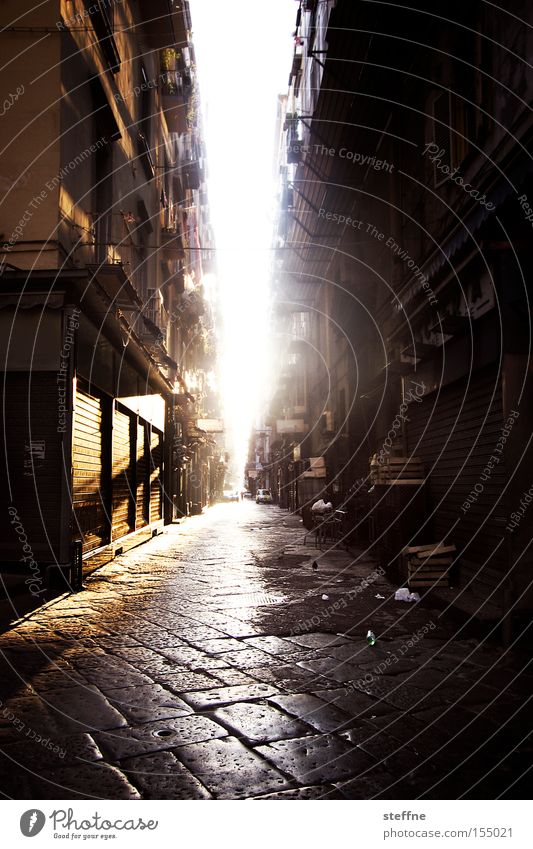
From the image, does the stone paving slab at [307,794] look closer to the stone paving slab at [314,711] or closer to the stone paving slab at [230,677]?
the stone paving slab at [314,711]

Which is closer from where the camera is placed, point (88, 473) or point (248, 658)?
point (248, 658)

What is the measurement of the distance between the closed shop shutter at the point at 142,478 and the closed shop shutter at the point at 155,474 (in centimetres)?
100

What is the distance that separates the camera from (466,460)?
8.58 m

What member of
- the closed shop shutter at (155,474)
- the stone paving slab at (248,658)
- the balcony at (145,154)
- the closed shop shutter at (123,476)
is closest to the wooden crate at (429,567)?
the stone paving slab at (248,658)

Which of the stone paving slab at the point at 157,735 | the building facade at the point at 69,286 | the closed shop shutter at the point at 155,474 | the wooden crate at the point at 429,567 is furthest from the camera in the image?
the closed shop shutter at the point at 155,474

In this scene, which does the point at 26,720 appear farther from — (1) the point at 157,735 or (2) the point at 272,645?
(2) the point at 272,645

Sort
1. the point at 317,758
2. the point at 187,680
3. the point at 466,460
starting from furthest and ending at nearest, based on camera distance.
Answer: the point at 466,460 < the point at 187,680 < the point at 317,758

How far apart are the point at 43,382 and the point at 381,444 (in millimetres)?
8284

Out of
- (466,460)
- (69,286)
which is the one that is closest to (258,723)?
(466,460)

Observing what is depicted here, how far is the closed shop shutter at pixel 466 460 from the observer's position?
7449 millimetres

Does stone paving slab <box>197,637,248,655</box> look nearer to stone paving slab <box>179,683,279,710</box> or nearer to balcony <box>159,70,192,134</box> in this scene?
stone paving slab <box>179,683,279,710</box>

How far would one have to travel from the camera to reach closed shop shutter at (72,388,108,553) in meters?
10.6
